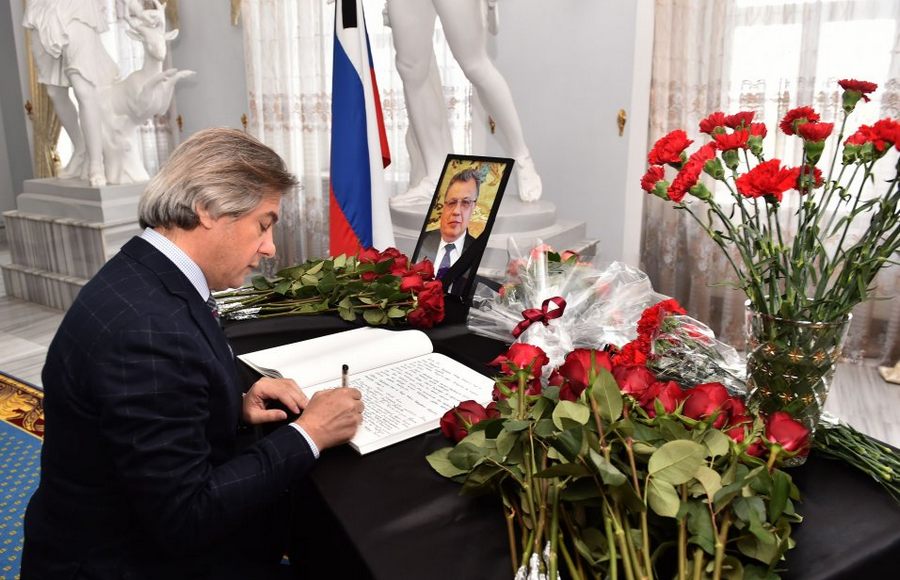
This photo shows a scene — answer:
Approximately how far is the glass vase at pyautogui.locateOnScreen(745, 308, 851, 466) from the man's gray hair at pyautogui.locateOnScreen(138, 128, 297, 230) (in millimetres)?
746

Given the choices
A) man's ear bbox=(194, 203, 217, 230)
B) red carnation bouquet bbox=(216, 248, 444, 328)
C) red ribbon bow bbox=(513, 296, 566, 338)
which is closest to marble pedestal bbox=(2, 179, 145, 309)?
red carnation bouquet bbox=(216, 248, 444, 328)

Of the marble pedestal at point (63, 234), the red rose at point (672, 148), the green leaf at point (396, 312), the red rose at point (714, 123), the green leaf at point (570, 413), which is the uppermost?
the red rose at point (714, 123)

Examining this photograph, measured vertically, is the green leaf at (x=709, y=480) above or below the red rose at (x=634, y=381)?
below

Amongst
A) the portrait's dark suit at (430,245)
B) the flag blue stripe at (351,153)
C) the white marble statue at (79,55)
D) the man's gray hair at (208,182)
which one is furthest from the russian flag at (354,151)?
the white marble statue at (79,55)

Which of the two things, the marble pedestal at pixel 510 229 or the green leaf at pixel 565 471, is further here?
the marble pedestal at pixel 510 229

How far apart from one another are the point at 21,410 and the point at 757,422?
3019 millimetres

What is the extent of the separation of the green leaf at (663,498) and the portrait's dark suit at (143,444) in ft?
1.63

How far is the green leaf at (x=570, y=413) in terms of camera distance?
786 millimetres

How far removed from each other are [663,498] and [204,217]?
0.74 m

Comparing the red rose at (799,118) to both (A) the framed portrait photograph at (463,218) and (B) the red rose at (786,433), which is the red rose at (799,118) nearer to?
(B) the red rose at (786,433)

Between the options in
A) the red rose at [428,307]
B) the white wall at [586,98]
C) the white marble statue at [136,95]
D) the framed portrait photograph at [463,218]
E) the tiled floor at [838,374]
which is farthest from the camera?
the white marble statue at [136,95]

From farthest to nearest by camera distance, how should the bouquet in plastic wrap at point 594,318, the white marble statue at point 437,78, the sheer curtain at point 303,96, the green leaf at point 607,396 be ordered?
the sheer curtain at point 303,96, the white marble statue at point 437,78, the bouquet in plastic wrap at point 594,318, the green leaf at point 607,396

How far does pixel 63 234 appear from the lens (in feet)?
14.5

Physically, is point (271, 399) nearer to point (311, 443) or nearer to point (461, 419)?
point (311, 443)
